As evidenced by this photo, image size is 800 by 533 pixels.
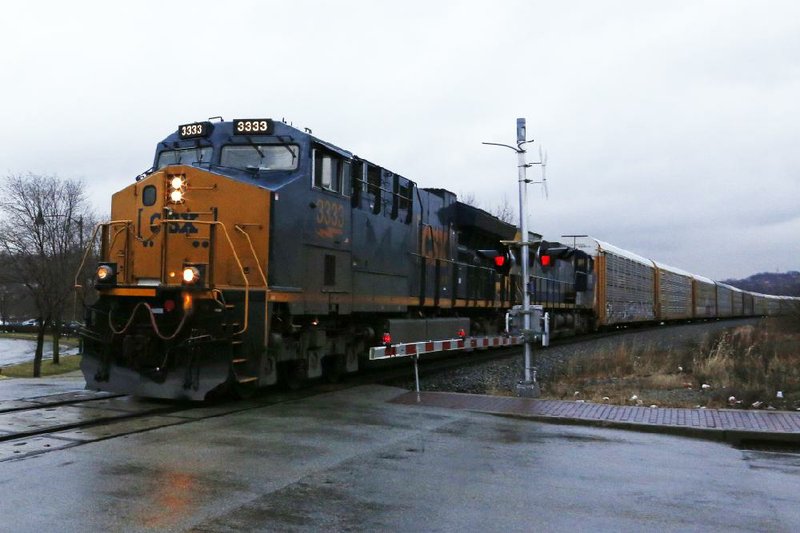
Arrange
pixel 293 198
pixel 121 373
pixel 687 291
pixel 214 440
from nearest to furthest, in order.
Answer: pixel 214 440 < pixel 121 373 < pixel 293 198 < pixel 687 291

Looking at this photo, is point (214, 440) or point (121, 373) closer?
point (214, 440)

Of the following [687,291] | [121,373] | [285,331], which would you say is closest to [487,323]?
[285,331]

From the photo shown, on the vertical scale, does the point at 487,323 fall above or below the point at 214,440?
above

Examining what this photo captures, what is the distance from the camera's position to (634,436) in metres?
8.16

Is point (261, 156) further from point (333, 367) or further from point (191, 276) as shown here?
point (333, 367)

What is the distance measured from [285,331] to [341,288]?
5.12 ft

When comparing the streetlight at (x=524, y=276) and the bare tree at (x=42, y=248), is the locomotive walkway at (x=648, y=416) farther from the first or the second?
the bare tree at (x=42, y=248)

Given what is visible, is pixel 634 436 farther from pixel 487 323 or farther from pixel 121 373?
pixel 487 323

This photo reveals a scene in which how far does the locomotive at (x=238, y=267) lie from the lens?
8.88 metres

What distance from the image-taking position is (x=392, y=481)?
5742mm

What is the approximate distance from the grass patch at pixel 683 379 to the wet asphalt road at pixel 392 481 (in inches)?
112

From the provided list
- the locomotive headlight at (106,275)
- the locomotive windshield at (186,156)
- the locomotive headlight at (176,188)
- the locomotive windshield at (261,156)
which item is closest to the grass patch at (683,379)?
the locomotive windshield at (261,156)

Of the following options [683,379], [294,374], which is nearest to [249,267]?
[294,374]

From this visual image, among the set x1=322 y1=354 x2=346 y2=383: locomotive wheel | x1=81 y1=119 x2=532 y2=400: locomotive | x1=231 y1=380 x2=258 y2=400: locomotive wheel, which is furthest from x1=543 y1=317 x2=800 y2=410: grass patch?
x1=231 y1=380 x2=258 y2=400: locomotive wheel
